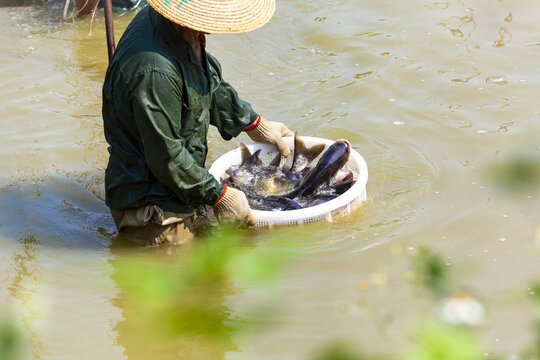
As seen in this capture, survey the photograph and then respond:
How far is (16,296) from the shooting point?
12.0ft

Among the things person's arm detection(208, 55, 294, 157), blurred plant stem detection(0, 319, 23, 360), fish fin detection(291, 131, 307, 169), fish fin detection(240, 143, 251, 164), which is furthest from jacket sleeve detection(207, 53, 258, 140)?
blurred plant stem detection(0, 319, 23, 360)

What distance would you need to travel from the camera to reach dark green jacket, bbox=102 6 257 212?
11.4 ft

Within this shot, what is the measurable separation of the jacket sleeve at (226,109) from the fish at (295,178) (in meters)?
0.29

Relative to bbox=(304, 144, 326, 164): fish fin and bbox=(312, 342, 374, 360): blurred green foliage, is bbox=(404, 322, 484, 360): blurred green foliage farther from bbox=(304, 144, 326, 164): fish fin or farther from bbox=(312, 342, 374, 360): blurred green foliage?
bbox=(304, 144, 326, 164): fish fin

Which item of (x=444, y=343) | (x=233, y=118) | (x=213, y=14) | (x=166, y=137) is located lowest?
(x=233, y=118)

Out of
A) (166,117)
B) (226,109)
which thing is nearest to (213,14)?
(166,117)

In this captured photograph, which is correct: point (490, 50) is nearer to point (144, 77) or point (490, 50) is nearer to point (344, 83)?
point (344, 83)

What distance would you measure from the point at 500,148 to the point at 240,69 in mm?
2661

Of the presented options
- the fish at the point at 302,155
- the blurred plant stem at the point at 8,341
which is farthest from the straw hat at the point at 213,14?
the blurred plant stem at the point at 8,341

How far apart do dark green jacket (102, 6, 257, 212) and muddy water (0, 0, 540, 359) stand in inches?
17.8

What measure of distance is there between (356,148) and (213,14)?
2179mm

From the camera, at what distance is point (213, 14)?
3.43m

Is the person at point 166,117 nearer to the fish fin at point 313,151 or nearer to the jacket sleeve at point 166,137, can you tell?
the jacket sleeve at point 166,137

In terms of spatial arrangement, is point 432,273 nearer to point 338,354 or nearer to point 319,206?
point 338,354
